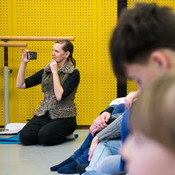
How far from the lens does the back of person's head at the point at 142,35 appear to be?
0.79 meters

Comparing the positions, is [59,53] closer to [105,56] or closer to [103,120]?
[105,56]

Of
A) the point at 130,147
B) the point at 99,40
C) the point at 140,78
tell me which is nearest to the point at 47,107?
the point at 99,40

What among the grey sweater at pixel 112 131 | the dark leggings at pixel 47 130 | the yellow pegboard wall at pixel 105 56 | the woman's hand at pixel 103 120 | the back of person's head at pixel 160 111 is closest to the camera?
the back of person's head at pixel 160 111

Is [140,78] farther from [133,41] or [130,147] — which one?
[130,147]

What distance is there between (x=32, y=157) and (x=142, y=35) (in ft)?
7.92

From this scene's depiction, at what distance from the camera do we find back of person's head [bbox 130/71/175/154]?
388mm

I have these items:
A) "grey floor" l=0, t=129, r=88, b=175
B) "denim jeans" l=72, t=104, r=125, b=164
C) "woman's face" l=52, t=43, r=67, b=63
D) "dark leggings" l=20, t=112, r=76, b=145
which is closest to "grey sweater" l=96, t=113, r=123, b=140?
"denim jeans" l=72, t=104, r=125, b=164

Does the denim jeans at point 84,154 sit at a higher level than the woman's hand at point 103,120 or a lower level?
lower

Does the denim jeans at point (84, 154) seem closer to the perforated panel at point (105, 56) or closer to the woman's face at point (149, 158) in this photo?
the woman's face at point (149, 158)

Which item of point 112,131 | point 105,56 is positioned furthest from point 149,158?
point 105,56

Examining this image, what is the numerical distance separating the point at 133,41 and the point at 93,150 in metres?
1.47

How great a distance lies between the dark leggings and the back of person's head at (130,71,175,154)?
3162mm

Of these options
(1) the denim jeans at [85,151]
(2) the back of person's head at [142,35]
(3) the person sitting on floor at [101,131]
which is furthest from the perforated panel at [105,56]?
(2) the back of person's head at [142,35]

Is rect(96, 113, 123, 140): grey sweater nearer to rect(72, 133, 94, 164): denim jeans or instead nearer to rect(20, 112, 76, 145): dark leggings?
rect(72, 133, 94, 164): denim jeans
